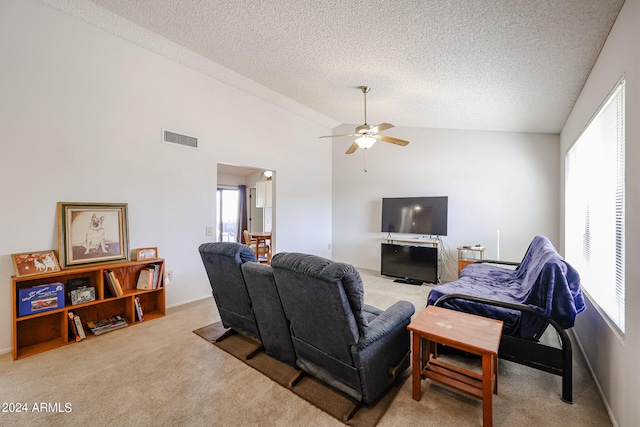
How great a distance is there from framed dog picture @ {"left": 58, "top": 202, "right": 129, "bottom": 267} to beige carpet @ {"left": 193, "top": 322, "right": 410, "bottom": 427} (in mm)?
1522

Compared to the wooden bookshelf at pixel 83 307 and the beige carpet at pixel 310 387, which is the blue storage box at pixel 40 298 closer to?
the wooden bookshelf at pixel 83 307

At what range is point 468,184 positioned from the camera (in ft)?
15.9

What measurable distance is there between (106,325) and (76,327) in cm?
27

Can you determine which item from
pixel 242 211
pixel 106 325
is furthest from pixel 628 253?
pixel 242 211

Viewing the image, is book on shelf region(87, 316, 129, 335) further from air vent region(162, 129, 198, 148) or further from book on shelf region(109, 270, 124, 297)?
air vent region(162, 129, 198, 148)

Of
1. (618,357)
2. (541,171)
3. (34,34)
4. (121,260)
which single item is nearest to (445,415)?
(618,357)

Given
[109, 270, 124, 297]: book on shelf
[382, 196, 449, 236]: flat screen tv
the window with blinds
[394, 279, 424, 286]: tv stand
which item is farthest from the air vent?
the window with blinds

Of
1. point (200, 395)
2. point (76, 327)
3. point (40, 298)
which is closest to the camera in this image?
point (200, 395)

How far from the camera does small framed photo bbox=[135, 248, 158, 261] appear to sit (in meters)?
3.26

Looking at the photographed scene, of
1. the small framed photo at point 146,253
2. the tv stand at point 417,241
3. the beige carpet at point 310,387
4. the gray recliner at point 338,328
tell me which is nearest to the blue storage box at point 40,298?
the small framed photo at point 146,253

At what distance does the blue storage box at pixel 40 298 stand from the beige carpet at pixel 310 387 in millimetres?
1444

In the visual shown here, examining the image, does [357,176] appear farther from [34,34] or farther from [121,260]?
[34,34]

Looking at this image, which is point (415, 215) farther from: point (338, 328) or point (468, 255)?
point (338, 328)

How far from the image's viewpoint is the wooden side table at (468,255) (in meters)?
4.43
